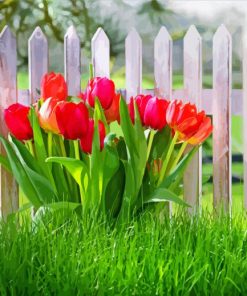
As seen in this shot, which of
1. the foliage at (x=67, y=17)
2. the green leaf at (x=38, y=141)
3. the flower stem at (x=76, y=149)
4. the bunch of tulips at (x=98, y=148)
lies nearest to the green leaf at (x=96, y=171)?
the bunch of tulips at (x=98, y=148)

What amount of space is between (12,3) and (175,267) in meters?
3.63

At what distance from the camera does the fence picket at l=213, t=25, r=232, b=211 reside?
3.56m

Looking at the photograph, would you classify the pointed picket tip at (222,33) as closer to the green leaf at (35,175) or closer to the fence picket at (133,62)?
the fence picket at (133,62)

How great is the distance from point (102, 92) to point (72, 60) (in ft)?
2.64

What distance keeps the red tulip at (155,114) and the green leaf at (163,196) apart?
0.76ft

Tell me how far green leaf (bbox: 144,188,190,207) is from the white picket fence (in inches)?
31.5

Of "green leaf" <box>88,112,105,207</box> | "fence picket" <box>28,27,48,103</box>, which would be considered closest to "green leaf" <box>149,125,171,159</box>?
"green leaf" <box>88,112,105,207</box>

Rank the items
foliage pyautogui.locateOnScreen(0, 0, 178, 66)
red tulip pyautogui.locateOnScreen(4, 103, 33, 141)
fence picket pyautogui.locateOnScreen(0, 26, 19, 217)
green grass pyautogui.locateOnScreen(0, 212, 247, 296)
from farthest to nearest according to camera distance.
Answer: foliage pyautogui.locateOnScreen(0, 0, 178, 66) → fence picket pyautogui.locateOnScreen(0, 26, 19, 217) → red tulip pyautogui.locateOnScreen(4, 103, 33, 141) → green grass pyautogui.locateOnScreen(0, 212, 247, 296)

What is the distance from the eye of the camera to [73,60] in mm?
3512

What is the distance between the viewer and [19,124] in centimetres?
279

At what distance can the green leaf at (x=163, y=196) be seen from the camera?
2670 millimetres

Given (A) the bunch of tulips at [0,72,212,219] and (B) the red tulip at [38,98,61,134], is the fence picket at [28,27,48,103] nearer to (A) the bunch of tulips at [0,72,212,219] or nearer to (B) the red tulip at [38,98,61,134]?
(A) the bunch of tulips at [0,72,212,219]

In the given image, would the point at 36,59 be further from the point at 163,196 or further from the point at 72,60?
the point at 163,196

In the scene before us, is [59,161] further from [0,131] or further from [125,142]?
[0,131]
